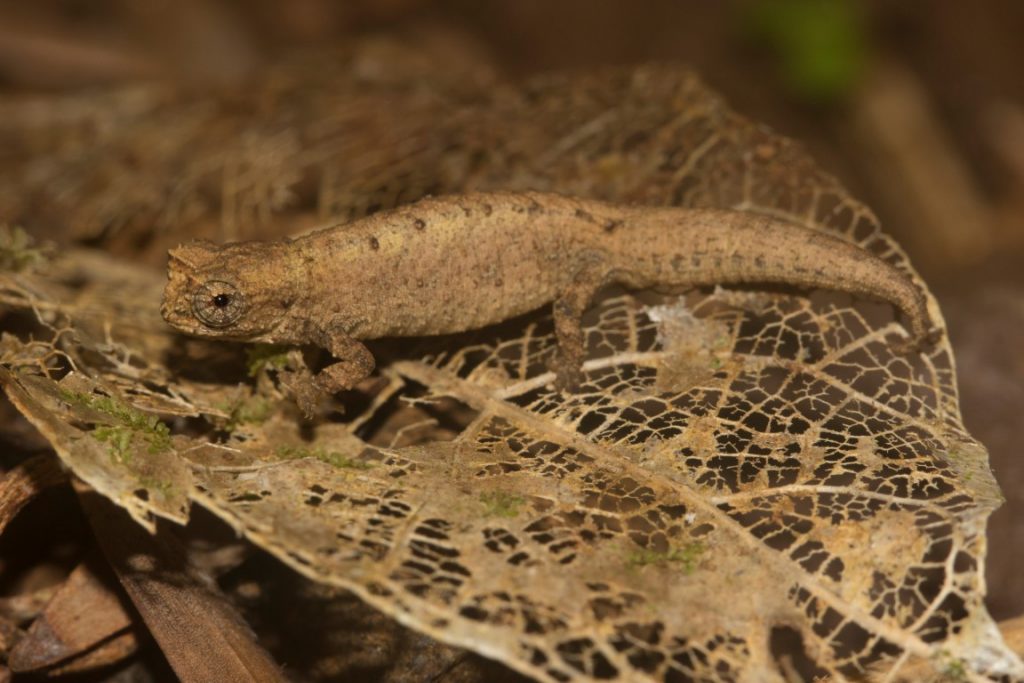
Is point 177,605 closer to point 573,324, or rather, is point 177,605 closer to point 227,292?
point 227,292

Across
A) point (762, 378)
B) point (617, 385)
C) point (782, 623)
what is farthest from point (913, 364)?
point (782, 623)

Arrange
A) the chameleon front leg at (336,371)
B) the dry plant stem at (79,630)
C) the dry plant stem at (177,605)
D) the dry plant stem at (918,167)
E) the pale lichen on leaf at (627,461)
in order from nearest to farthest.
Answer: the pale lichen on leaf at (627,461)
the dry plant stem at (177,605)
the dry plant stem at (79,630)
the chameleon front leg at (336,371)
the dry plant stem at (918,167)

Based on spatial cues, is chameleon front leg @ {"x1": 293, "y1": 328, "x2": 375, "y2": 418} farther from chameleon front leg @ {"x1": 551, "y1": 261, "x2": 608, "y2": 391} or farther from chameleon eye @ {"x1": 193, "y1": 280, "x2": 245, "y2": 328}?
chameleon front leg @ {"x1": 551, "y1": 261, "x2": 608, "y2": 391}

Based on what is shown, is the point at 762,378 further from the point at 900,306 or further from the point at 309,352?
the point at 309,352

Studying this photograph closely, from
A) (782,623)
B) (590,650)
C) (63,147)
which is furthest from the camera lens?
(63,147)

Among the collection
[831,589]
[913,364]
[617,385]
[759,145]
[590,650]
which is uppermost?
[759,145]

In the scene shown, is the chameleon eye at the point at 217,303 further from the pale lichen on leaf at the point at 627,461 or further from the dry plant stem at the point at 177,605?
the dry plant stem at the point at 177,605

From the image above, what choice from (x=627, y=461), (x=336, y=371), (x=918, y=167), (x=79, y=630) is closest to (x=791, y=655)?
(x=627, y=461)

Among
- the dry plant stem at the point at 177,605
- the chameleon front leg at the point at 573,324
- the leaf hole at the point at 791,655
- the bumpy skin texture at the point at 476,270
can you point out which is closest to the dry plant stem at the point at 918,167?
the bumpy skin texture at the point at 476,270

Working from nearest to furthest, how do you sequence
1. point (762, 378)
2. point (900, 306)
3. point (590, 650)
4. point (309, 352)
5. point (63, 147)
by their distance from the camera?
point (590, 650)
point (762, 378)
point (900, 306)
point (309, 352)
point (63, 147)
